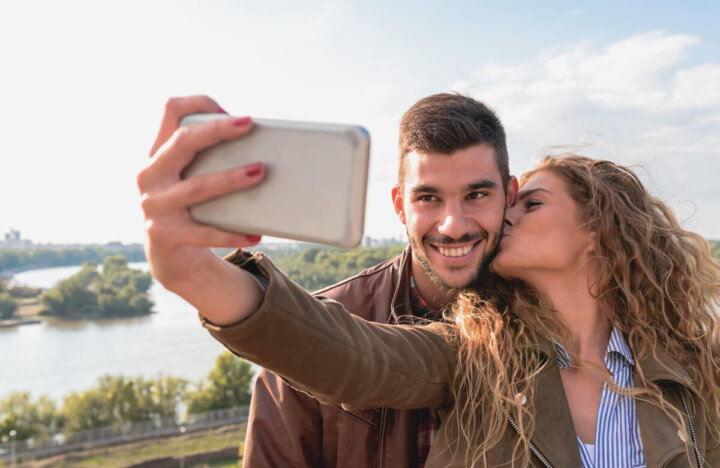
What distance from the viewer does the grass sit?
31156 millimetres

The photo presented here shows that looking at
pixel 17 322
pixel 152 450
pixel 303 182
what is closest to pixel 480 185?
pixel 303 182

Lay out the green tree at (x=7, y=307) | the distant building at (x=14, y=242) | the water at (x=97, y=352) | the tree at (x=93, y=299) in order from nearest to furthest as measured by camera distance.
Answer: the water at (x=97, y=352) → the tree at (x=93, y=299) → the green tree at (x=7, y=307) → the distant building at (x=14, y=242)

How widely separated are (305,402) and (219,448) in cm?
3163

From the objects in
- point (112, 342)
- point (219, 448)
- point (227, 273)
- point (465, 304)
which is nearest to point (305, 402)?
point (465, 304)

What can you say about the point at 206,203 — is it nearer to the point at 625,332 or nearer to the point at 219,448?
the point at 625,332

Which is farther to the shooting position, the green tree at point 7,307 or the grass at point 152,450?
the green tree at point 7,307

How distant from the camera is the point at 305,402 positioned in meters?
2.08

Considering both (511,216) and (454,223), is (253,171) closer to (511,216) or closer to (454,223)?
(454,223)

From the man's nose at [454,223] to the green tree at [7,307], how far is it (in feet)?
205

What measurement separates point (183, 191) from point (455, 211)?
123cm

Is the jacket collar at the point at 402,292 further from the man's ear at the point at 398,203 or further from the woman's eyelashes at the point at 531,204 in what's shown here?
the woman's eyelashes at the point at 531,204

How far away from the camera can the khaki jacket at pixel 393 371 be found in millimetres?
1241

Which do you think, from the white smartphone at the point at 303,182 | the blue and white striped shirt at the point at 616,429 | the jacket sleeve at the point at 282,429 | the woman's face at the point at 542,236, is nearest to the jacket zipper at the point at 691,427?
the blue and white striped shirt at the point at 616,429

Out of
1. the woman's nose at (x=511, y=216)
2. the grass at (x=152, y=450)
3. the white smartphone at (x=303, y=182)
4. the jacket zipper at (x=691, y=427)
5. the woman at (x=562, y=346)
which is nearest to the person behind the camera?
the white smartphone at (x=303, y=182)
